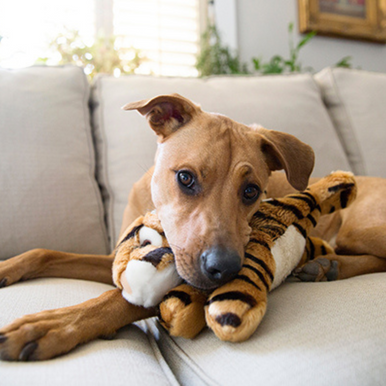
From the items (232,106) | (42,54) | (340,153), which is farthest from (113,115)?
(42,54)

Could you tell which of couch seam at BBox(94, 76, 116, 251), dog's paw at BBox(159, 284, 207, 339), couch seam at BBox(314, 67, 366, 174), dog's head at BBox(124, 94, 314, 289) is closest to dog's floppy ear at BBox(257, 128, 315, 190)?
dog's head at BBox(124, 94, 314, 289)

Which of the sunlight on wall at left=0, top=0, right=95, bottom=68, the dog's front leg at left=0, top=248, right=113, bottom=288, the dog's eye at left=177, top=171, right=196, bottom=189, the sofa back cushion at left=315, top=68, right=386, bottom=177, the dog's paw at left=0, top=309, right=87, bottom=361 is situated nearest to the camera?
the dog's paw at left=0, top=309, right=87, bottom=361

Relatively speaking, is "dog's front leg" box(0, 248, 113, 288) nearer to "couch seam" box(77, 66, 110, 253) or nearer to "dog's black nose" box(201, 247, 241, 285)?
"couch seam" box(77, 66, 110, 253)

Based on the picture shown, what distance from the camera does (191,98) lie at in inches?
90.3

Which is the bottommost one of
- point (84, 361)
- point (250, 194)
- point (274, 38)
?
point (84, 361)

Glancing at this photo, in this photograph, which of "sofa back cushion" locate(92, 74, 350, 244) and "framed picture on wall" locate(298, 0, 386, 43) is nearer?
"sofa back cushion" locate(92, 74, 350, 244)

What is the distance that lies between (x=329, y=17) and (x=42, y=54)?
3452 millimetres

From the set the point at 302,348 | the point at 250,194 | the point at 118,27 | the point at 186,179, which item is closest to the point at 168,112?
the point at 186,179

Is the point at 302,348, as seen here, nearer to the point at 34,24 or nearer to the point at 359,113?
the point at 359,113

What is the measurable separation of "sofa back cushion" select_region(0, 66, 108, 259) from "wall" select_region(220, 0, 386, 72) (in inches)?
116

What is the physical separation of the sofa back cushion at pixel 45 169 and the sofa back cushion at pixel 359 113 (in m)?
1.71

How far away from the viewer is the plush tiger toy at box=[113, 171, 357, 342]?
903 mm

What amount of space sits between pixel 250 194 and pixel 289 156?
0.26 m

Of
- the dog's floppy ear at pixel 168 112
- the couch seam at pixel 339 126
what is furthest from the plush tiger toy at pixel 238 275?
the couch seam at pixel 339 126
